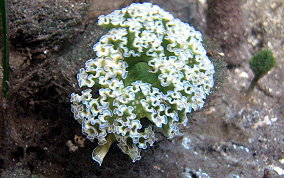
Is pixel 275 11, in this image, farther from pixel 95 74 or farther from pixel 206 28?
pixel 95 74

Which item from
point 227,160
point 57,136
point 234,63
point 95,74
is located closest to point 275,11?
point 234,63

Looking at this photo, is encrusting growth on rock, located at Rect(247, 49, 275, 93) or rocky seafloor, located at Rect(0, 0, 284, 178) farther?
encrusting growth on rock, located at Rect(247, 49, 275, 93)

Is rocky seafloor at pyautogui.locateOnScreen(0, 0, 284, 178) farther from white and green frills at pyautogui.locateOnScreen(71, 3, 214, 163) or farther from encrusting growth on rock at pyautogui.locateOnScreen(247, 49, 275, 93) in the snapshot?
encrusting growth on rock at pyautogui.locateOnScreen(247, 49, 275, 93)

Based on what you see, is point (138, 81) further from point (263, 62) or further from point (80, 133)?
point (263, 62)

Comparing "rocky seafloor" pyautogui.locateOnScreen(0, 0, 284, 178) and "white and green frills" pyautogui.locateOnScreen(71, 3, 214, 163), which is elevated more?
"white and green frills" pyautogui.locateOnScreen(71, 3, 214, 163)

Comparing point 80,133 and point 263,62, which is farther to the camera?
point 263,62

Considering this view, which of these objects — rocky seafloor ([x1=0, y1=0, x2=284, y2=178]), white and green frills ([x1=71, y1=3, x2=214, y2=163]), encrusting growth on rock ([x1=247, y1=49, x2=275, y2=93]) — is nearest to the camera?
white and green frills ([x1=71, y1=3, x2=214, y2=163])

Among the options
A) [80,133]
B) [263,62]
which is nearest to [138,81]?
[80,133]

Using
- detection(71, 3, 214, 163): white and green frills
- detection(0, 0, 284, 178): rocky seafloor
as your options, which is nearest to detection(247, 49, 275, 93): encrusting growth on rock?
detection(0, 0, 284, 178): rocky seafloor
